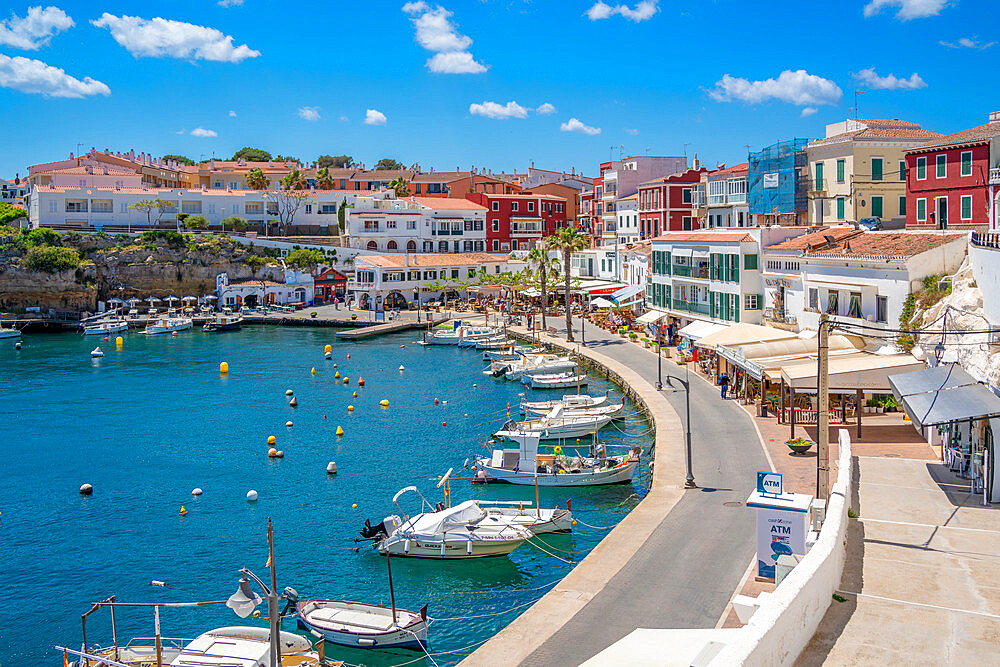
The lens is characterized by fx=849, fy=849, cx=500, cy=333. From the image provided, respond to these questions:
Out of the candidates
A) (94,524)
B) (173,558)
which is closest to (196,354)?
(94,524)

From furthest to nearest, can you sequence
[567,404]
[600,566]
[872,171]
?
[872,171]
[567,404]
[600,566]

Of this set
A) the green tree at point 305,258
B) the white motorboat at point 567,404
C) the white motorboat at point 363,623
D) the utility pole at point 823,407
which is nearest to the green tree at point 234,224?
the green tree at point 305,258

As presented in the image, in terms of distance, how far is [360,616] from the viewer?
22734 millimetres

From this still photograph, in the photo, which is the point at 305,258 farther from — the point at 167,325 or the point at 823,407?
the point at 823,407

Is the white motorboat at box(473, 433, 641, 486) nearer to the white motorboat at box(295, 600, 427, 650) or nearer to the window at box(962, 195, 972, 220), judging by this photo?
the white motorboat at box(295, 600, 427, 650)

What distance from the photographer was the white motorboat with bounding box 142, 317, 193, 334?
89081mm

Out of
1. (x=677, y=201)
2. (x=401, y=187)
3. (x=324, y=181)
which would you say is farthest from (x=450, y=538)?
(x=324, y=181)

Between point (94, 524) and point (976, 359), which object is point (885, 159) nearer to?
Result: point (976, 359)

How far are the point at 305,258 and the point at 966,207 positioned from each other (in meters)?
79.7

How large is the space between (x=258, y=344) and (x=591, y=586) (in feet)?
212

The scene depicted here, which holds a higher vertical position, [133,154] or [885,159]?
[133,154]

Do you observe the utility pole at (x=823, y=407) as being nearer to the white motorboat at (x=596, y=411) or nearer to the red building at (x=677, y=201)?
the white motorboat at (x=596, y=411)

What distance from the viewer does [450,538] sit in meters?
27.6

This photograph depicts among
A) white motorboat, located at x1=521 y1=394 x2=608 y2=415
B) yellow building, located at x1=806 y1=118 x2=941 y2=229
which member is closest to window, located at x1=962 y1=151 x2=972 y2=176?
yellow building, located at x1=806 y1=118 x2=941 y2=229
